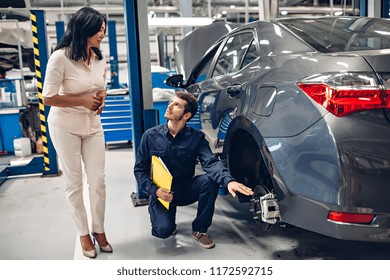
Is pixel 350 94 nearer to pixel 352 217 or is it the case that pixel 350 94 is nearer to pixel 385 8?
pixel 352 217

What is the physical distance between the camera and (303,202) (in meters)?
1.66

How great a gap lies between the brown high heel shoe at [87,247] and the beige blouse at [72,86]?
0.65 m

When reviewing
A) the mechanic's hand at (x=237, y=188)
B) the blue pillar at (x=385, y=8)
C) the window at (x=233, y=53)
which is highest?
the blue pillar at (x=385, y=8)

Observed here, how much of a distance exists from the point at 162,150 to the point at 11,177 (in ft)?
9.01

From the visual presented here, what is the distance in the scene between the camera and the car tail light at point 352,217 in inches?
59.7

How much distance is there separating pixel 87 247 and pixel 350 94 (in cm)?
171

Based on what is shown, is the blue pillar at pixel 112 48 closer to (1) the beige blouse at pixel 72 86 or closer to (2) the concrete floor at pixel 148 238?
(2) the concrete floor at pixel 148 238

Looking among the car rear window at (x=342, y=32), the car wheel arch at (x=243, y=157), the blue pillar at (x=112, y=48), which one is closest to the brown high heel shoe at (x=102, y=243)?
the car wheel arch at (x=243, y=157)

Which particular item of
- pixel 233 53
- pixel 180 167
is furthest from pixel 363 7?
pixel 180 167

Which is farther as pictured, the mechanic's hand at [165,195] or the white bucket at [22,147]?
the white bucket at [22,147]

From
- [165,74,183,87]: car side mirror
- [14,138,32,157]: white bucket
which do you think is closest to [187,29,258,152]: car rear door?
[165,74,183,87]: car side mirror

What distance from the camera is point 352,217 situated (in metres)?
1.53

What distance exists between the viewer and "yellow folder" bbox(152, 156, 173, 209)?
7.26ft

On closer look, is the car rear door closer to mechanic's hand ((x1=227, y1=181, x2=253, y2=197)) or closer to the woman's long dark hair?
mechanic's hand ((x1=227, y1=181, x2=253, y2=197))
